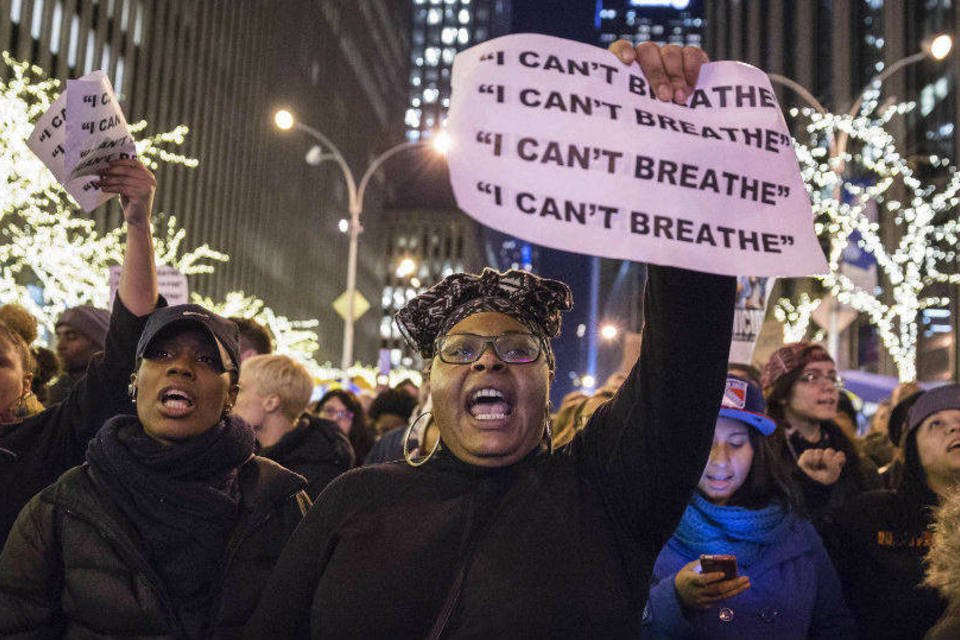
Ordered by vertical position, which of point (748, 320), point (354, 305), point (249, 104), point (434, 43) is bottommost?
point (748, 320)

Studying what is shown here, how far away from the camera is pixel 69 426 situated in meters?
4.03

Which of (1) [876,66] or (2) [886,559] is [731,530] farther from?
(1) [876,66]

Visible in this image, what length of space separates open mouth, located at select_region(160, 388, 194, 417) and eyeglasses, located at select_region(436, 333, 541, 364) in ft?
3.71

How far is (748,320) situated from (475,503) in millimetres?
6439

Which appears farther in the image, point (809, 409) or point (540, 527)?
point (809, 409)

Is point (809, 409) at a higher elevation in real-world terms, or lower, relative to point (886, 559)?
higher

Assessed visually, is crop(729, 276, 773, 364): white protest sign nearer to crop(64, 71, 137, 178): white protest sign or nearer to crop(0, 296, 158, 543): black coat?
crop(0, 296, 158, 543): black coat

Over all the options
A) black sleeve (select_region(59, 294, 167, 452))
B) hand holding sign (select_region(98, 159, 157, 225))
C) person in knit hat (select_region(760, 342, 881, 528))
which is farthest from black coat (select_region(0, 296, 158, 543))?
person in knit hat (select_region(760, 342, 881, 528))

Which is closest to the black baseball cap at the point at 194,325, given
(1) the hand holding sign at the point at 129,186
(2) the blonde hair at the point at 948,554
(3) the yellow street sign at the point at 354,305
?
(1) the hand holding sign at the point at 129,186

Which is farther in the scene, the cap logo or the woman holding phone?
the cap logo

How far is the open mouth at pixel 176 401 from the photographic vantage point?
3.51 meters

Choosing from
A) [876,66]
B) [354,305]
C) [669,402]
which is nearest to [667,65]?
[669,402]

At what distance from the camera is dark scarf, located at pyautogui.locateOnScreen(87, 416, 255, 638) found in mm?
3328

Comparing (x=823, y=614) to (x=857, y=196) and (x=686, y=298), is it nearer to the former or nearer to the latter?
(x=686, y=298)
